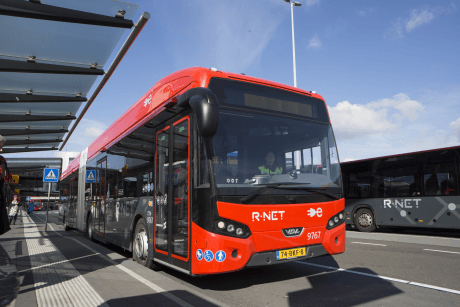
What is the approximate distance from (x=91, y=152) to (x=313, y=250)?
936cm

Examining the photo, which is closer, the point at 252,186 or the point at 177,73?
the point at 252,186

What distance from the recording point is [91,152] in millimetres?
12734

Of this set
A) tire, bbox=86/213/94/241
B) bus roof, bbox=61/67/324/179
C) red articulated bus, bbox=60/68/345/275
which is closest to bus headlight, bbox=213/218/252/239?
red articulated bus, bbox=60/68/345/275

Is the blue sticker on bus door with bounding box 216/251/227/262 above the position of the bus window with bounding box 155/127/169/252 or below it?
below

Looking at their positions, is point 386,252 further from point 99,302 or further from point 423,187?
point 99,302

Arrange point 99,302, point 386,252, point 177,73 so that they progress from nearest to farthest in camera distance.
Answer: point 99,302, point 177,73, point 386,252

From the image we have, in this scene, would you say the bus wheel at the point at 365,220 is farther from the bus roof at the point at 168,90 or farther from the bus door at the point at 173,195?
the bus door at the point at 173,195

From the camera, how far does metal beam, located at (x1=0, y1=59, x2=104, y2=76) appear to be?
33.8 feet

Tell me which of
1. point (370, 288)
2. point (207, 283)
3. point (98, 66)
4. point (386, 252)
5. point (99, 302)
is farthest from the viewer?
point (98, 66)

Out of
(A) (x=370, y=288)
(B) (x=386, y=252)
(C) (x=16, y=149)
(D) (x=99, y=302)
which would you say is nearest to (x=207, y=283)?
(D) (x=99, y=302)

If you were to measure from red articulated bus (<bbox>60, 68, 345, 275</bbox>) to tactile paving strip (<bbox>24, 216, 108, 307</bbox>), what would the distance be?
1247 mm

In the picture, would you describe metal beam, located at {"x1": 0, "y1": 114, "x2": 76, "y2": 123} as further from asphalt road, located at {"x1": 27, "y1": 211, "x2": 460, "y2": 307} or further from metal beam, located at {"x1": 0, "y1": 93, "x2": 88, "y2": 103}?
asphalt road, located at {"x1": 27, "y1": 211, "x2": 460, "y2": 307}

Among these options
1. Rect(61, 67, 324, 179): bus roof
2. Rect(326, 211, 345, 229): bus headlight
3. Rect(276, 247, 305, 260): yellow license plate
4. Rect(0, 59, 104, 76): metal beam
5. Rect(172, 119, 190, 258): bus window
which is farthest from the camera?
Rect(0, 59, 104, 76): metal beam

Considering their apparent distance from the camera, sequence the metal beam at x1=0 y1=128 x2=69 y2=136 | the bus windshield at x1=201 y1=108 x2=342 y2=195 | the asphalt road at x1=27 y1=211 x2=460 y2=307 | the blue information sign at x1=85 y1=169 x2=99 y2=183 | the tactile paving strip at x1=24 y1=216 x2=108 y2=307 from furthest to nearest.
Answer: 1. the metal beam at x1=0 y1=128 x2=69 y2=136
2. the blue information sign at x1=85 y1=169 x2=99 y2=183
3. the bus windshield at x1=201 y1=108 x2=342 y2=195
4. the tactile paving strip at x1=24 y1=216 x2=108 y2=307
5. the asphalt road at x1=27 y1=211 x2=460 y2=307
